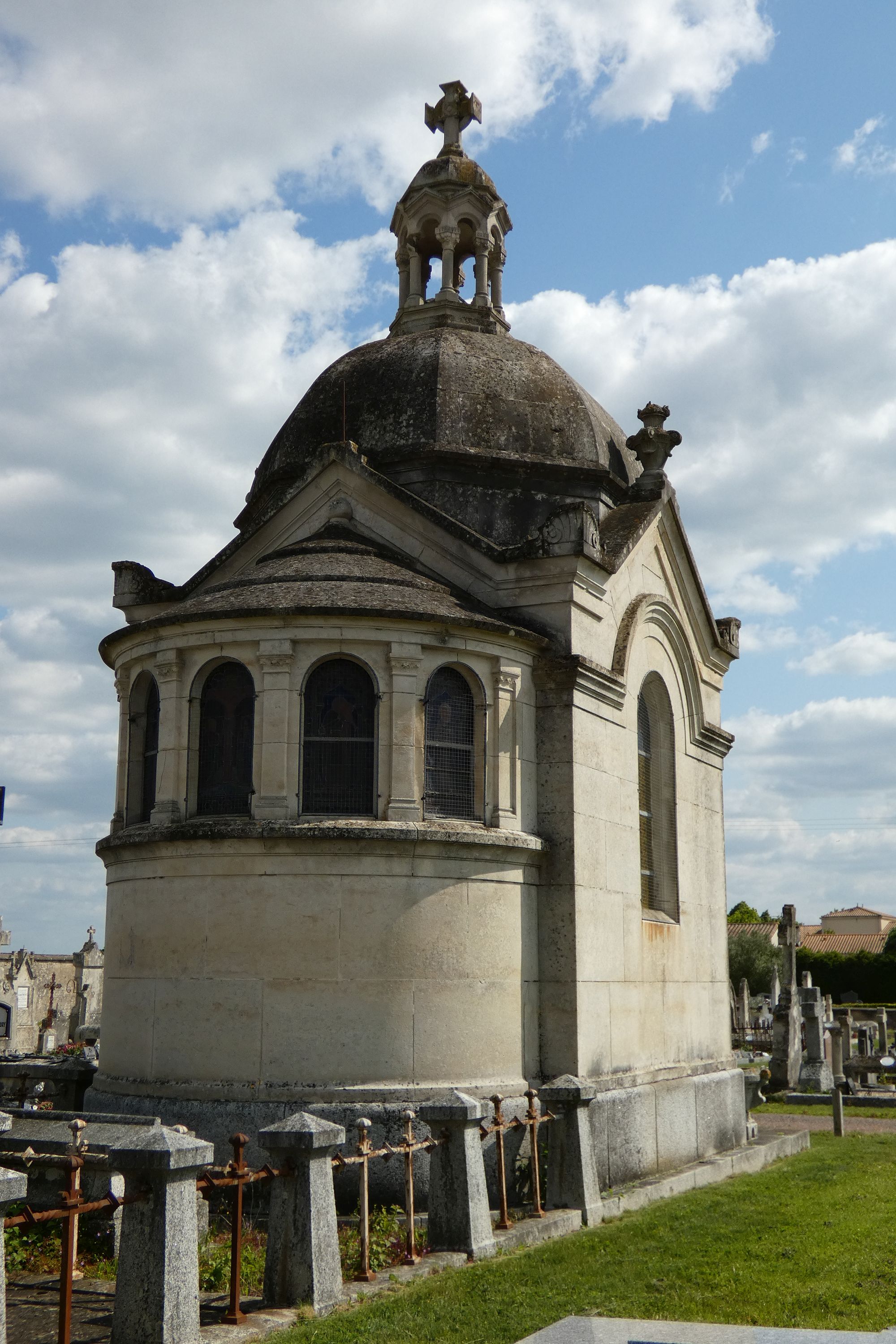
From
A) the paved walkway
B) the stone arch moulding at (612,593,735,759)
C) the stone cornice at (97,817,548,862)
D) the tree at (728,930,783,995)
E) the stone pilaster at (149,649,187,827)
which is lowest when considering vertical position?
the paved walkway

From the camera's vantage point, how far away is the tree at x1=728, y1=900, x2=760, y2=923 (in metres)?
109

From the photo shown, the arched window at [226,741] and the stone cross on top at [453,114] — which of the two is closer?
the arched window at [226,741]

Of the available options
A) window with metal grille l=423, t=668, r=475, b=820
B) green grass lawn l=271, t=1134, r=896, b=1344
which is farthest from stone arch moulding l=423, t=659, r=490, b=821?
green grass lawn l=271, t=1134, r=896, b=1344

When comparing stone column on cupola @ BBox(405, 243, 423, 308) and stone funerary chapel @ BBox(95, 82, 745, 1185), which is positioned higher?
stone column on cupola @ BBox(405, 243, 423, 308)

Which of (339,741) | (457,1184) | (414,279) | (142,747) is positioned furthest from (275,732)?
(414,279)

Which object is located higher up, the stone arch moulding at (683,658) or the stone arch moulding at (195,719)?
the stone arch moulding at (683,658)

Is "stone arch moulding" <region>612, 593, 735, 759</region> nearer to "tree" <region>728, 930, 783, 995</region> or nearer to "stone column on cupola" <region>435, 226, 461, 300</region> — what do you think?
"stone column on cupola" <region>435, 226, 461, 300</region>

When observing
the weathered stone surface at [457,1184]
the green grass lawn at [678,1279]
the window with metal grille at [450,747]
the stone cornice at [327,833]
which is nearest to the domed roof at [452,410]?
the window with metal grille at [450,747]

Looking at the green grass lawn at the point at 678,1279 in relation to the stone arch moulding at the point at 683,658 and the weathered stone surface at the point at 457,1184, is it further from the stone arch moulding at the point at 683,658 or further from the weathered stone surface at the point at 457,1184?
the stone arch moulding at the point at 683,658

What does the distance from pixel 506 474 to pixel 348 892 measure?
659cm

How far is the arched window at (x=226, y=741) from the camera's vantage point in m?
13.4

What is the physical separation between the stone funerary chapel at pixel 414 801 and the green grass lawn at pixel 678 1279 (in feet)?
6.55

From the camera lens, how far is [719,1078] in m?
17.6

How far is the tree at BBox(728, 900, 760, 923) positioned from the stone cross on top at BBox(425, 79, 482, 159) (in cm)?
9152
